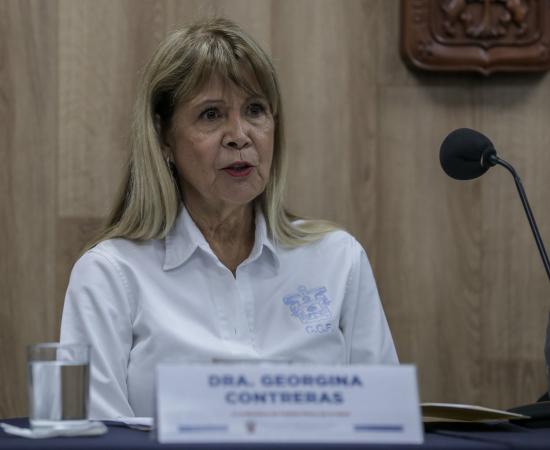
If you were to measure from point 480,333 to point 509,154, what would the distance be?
459 millimetres

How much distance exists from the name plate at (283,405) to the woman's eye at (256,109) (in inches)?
39.6

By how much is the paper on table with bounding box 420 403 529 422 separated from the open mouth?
726 millimetres

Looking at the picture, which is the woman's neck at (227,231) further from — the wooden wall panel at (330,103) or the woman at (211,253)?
the wooden wall panel at (330,103)

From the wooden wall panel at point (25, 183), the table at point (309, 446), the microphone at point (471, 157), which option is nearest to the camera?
the table at point (309, 446)

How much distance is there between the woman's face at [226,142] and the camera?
1830 mm

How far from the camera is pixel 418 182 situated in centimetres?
238

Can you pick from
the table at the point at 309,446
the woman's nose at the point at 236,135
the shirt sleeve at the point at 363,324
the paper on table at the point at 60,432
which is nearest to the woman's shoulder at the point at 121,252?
the woman's nose at the point at 236,135

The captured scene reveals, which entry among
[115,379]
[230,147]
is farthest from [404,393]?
[230,147]

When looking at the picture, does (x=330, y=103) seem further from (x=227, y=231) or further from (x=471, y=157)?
(x=471, y=157)

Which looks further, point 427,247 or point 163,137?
point 427,247

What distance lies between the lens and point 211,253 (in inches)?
72.1

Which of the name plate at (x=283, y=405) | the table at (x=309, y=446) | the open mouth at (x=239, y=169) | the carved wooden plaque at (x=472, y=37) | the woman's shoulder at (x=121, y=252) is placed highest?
the carved wooden plaque at (x=472, y=37)

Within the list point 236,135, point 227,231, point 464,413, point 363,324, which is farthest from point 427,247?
point 464,413

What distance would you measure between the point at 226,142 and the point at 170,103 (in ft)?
0.54
